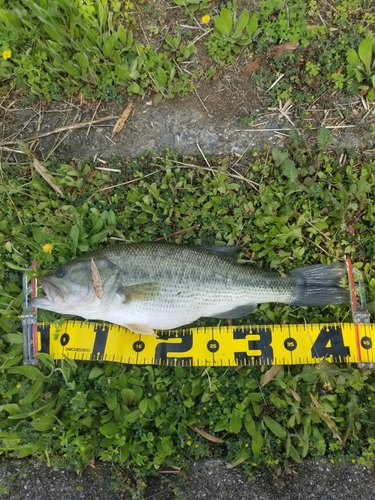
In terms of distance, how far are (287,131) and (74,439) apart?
12.9 ft

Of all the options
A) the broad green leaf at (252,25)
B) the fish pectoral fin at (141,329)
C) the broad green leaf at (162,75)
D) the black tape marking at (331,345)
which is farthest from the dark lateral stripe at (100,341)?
the broad green leaf at (252,25)

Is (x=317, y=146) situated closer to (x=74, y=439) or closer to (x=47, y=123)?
(x=47, y=123)

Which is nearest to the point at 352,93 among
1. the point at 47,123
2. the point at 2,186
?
the point at 47,123

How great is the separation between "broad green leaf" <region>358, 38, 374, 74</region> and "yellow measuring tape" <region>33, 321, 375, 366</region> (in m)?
2.81

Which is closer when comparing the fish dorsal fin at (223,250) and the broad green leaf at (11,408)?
the broad green leaf at (11,408)

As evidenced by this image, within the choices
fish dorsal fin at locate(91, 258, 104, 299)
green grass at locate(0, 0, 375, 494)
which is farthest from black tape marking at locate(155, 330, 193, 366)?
fish dorsal fin at locate(91, 258, 104, 299)

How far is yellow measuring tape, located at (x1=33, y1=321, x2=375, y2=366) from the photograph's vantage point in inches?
152

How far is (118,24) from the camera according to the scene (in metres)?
4.38

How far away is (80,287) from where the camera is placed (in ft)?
11.6

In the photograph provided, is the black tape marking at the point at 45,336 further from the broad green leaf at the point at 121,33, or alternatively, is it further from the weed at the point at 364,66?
the weed at the point at 364,66

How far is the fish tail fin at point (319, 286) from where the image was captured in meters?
3.82

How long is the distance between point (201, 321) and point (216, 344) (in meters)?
0.31

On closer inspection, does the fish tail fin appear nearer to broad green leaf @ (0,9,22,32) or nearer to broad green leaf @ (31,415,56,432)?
broad green leaf @ (31,415,56,432)

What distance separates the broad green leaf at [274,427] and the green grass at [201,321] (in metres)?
0.01
